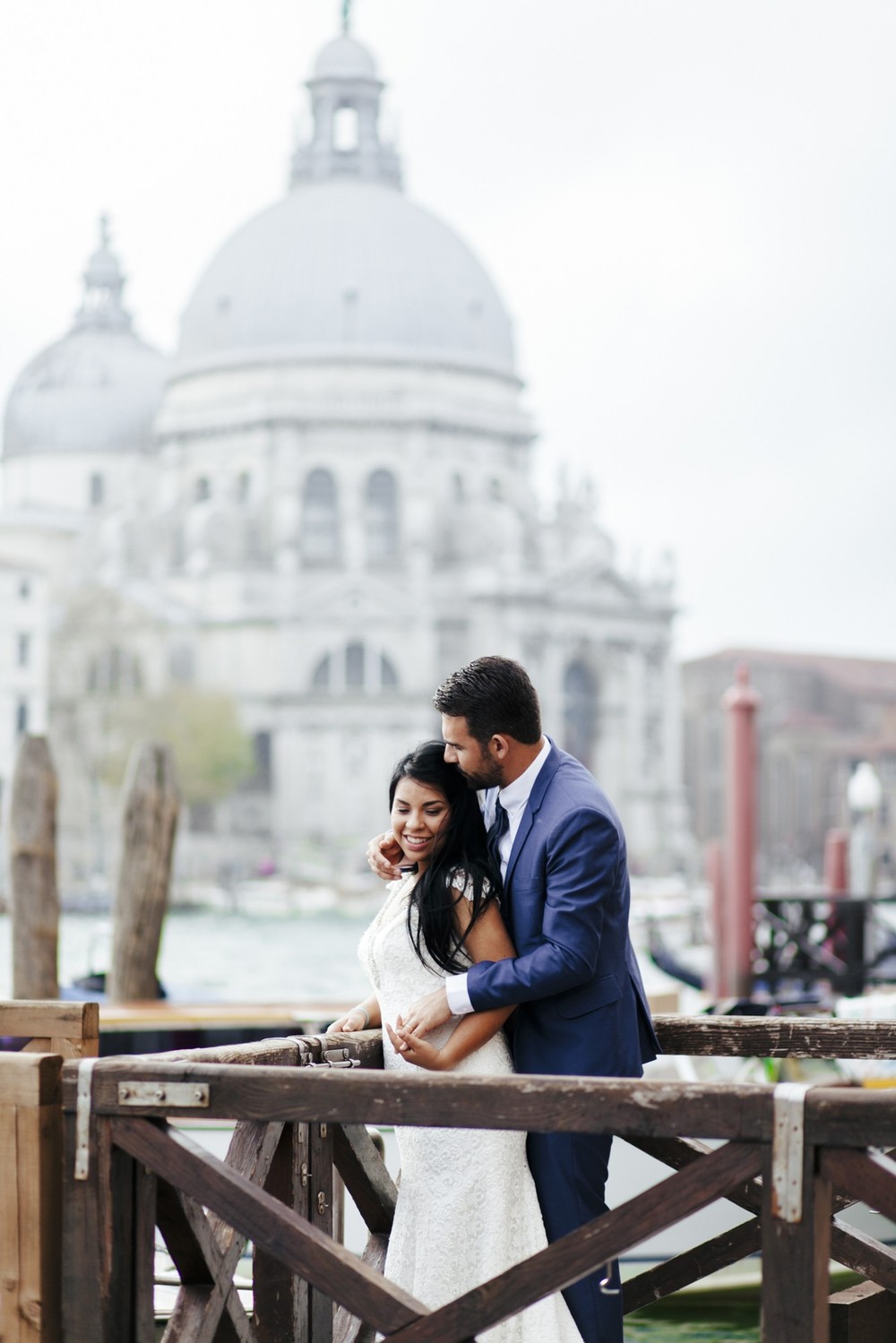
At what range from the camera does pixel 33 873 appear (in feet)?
36.6

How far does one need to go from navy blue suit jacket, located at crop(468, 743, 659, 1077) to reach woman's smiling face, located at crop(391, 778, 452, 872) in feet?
0.42

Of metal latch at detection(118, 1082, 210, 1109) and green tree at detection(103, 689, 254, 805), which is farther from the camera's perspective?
green tree at detection(103, 689, 254, 805)

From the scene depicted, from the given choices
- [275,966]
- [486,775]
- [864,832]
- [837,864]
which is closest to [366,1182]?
[486,775]

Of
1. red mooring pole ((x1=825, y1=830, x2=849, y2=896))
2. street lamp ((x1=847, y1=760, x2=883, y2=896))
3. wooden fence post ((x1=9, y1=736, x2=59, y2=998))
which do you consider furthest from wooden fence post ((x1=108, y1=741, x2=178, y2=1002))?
red mooring pole ((x1=825, y1=830, x2=849, y2=896))

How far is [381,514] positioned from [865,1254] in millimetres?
57620

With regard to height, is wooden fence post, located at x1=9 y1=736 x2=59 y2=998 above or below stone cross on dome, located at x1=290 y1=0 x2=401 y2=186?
below

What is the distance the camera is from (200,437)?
199 feet

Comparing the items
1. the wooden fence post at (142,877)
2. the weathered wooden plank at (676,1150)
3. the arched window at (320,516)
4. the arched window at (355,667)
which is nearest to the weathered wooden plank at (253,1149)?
the weathered wooden plank at (676,1150)

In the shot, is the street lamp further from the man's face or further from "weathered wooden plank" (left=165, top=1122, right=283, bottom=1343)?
"weathered wooden plank" (left=165, top=1122, right=283, bottom=1343)

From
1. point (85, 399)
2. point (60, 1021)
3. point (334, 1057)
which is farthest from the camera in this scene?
point (85, 399)

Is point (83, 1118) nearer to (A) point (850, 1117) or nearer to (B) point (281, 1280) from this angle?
(B) point (281, 1280)

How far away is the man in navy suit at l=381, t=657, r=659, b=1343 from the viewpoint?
2.84 metres

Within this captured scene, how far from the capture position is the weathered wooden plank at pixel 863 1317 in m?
3.19

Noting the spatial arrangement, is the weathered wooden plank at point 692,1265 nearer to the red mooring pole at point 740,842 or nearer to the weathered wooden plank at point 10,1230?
the weathered wooden plank at point 10,1230
